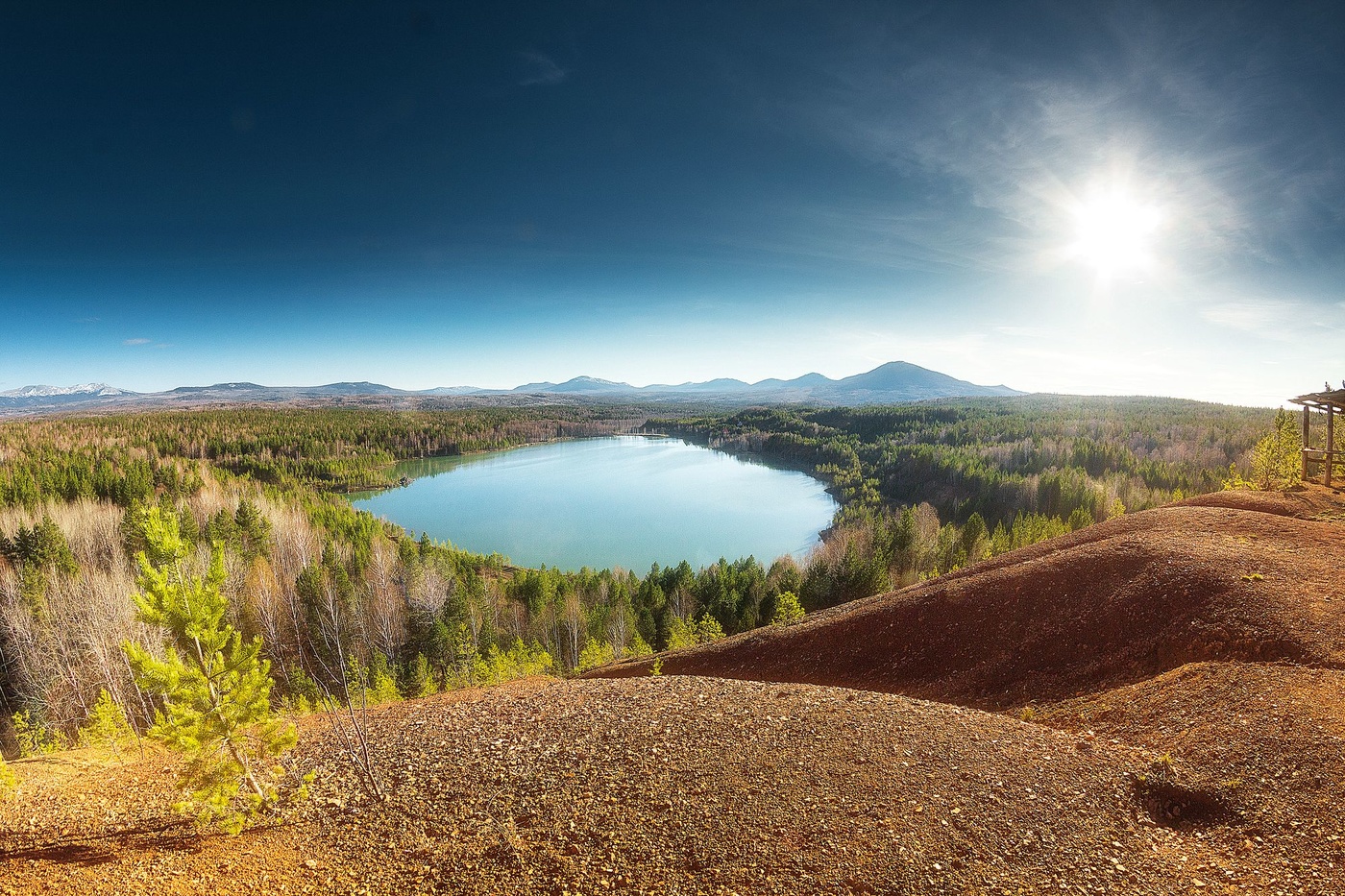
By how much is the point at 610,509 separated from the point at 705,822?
85155 mm

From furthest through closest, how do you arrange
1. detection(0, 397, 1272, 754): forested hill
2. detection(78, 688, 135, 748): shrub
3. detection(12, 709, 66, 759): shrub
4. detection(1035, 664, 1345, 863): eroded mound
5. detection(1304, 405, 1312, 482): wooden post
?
detection(0, 397, 1272, 754): forested hill
detection(12, 709, 66, 759): shrub
detection(1304, 405, 1312, 482): wooden post
detection(78, 688, 135, 748): shrub
detection(1035, 664, 1345, 863): eroded mound

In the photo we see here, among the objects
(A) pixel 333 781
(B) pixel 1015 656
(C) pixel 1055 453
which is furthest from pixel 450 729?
(C) pixel 1055 453

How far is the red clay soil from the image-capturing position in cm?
1018

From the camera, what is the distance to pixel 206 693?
7180 mm

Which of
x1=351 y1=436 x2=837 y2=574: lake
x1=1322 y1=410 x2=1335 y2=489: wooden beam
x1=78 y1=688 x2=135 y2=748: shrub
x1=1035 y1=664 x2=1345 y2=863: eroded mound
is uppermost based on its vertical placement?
x1=1322 y1=410 x2=1335 y2=489: wooden beam

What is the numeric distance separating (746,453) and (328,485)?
115 metres

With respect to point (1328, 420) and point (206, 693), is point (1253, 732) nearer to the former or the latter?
point (206, 693)

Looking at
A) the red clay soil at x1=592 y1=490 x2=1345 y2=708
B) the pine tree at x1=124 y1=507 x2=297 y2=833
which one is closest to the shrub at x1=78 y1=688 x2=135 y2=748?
the pine tree at x1=124 y1=507 x2=297 y2=833

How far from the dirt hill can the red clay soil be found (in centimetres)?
9

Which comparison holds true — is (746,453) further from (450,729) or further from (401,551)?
(450,729)

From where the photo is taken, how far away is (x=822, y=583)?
39.1 meters

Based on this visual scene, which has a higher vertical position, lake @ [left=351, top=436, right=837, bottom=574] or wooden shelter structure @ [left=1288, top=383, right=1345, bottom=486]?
wooden shelter structure @ [left=1288, top=383, right=1345, bottom=486]

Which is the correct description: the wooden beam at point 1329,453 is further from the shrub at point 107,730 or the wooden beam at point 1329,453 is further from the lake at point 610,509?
the lake at point 610,509

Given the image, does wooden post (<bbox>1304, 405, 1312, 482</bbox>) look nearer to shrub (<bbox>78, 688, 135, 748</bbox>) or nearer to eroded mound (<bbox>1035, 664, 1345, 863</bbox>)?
eroded mound (<bbox>1035, 664, 1345, 863</bbox>)
